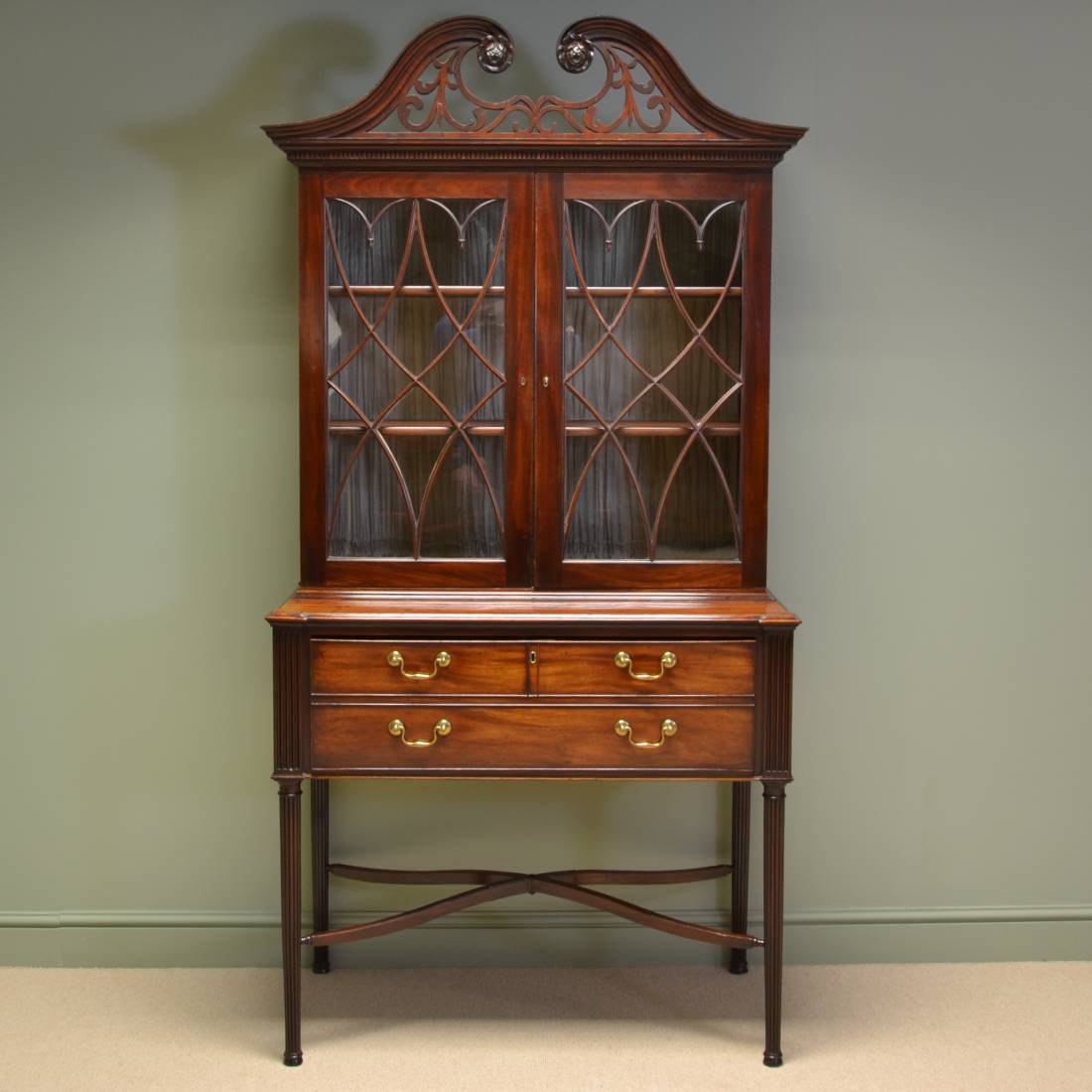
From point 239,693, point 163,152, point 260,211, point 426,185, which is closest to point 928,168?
point 426,185

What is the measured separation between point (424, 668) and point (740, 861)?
3.19ft

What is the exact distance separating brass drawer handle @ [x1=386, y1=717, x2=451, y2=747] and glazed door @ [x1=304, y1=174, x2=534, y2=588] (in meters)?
0.30

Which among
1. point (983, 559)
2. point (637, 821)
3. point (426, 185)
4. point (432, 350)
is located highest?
point (426, 185)

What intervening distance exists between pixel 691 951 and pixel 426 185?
1880mm

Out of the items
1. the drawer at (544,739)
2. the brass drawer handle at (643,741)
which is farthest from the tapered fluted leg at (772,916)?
the brass drawer handle at (643,741)

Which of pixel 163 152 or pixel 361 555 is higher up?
pixel 163 152

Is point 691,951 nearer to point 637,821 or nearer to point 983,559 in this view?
point 637,821

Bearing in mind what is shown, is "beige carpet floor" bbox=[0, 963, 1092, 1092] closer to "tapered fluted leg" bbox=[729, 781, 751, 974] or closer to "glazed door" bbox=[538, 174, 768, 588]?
"tapered fluted leg" bbox=[729, 781, 751, 974]

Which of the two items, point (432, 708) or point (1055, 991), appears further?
point (1055, 991)

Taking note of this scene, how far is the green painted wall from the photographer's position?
2.67 metres

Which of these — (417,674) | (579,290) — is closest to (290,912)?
(417,674)

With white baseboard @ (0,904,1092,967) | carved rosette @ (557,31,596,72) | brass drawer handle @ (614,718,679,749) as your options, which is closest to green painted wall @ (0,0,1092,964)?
white baseboard @ (0,904,1092,967)

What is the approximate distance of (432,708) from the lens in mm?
2309

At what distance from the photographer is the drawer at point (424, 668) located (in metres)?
2.29
